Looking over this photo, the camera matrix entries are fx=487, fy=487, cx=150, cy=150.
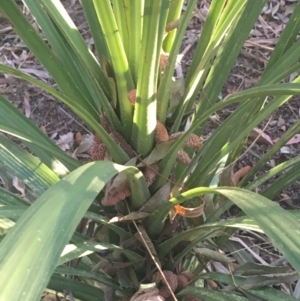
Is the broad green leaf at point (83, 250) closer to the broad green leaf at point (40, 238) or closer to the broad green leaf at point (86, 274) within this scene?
the broad green leaf at point (86, 274)

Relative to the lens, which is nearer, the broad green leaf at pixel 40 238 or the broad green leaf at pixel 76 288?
the broad green leaf at pixel 40 238

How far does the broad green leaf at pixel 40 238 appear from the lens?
12.2 inches

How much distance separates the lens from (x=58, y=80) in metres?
0.74

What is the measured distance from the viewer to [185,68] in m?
1.60

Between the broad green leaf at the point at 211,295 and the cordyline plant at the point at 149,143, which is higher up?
the cordyline plant at the point at 149,143

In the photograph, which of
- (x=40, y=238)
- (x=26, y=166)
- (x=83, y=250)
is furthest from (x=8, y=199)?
(x=40, y=238)

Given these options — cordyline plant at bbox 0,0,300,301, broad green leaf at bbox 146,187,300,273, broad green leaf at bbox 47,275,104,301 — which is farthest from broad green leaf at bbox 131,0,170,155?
broad green leaf at bbox 47,275,104,301

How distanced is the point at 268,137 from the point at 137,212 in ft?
2.62

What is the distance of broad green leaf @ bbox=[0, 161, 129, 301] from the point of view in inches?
12.2

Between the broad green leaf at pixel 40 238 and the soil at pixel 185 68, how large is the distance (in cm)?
100

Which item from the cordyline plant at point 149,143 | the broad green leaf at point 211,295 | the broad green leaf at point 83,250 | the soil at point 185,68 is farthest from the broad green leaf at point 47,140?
the soil at point 185,68

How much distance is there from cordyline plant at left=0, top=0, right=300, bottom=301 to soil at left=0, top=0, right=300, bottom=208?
0.57 meters

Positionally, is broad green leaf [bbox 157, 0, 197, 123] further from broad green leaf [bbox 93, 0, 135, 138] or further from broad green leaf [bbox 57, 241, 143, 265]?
broad green leaf [bbox 57, 241, 143, 265]

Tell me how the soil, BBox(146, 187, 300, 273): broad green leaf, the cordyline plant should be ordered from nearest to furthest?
BBox(146, 187, 300, 273): broad green leaf → the cordyline plant → the soil
